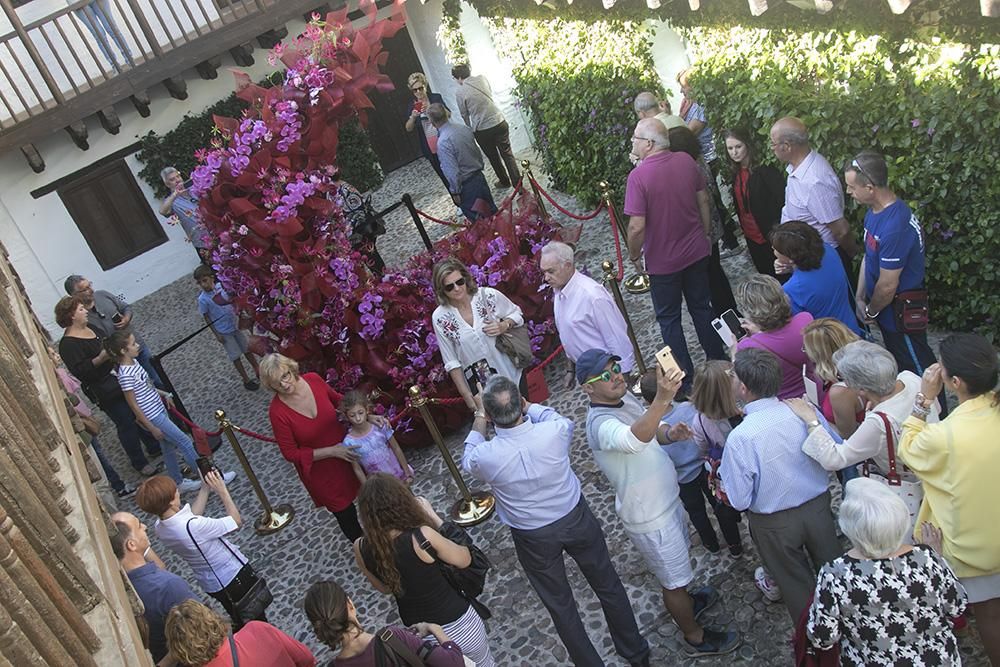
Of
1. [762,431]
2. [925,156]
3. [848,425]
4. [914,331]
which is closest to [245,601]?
[762,431]

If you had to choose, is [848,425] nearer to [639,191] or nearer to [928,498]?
[928,498]

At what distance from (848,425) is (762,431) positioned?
23.5 inches

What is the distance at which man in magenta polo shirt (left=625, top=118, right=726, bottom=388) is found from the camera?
552cm

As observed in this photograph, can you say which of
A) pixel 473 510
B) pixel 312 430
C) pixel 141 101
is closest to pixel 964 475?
pixel 473 510

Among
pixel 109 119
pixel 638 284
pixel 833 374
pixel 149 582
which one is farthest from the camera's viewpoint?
pixel 109 119

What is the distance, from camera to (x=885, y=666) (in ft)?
9.75

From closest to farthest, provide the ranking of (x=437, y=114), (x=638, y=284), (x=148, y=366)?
(x=638, y=284) < (x=148, y=366) < (x=437, y=114)

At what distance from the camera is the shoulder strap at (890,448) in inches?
136

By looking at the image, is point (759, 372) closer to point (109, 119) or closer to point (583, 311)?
point (583, 311)

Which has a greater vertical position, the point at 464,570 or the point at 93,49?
the point at 93,49

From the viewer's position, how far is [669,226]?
5598 mm

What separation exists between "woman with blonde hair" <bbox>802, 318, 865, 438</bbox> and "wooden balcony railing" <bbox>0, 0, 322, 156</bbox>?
11836 mm

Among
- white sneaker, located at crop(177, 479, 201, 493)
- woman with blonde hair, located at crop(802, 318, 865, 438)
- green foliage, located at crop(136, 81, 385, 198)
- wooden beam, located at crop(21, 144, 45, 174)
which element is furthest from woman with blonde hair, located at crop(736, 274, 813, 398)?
wooden beam, located at crop(21, 144, 45, 174)

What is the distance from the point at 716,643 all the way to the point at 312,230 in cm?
417
